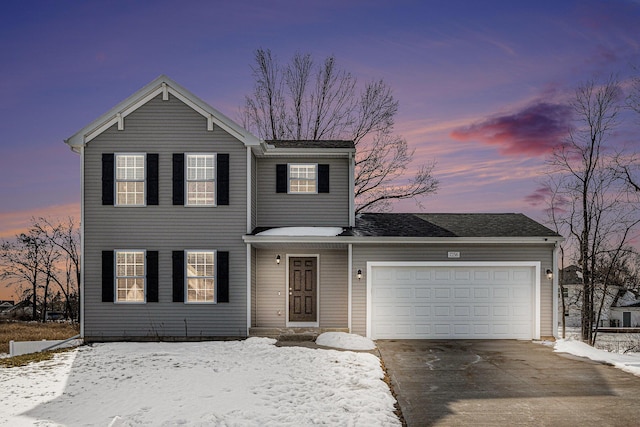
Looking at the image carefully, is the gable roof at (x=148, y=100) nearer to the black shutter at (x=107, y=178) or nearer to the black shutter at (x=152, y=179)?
the black shutter at (x=107, y=178)

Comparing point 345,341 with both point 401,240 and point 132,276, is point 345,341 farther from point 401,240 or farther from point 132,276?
point 132,276

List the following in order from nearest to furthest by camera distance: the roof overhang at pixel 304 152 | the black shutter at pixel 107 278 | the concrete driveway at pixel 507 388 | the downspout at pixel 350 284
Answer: the concrete driveway at pixel 507 388 → the black shutter at pixel 107 278 → the downspout at pixel 350 284 → the roof overhang at pixel 304 152

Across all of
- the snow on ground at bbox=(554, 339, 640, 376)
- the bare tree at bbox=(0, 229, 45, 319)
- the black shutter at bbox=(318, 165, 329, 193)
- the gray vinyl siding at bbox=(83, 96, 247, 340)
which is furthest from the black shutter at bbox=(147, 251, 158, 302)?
the bare tree at bbox=(0, 229, 45, 319)

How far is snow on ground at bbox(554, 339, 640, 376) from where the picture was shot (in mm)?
10901

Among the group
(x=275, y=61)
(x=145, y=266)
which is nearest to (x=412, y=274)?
(x=145, y=266)

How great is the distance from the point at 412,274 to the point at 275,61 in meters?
15.9

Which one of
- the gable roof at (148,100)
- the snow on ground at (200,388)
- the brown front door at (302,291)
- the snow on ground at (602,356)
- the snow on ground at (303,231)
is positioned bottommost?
the snow on ground at (602,356)

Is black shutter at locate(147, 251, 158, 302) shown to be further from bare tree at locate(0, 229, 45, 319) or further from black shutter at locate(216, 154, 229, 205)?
bare tree at locate(0, 229, 45, 319)

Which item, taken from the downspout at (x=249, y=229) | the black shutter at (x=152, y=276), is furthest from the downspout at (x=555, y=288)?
the black shutter at (x=152, y=276)

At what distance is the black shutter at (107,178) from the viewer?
47.8ft

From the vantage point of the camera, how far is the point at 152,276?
14.4m

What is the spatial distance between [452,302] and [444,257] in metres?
1.32

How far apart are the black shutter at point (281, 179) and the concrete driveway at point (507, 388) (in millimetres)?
5644

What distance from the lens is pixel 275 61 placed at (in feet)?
87.7
